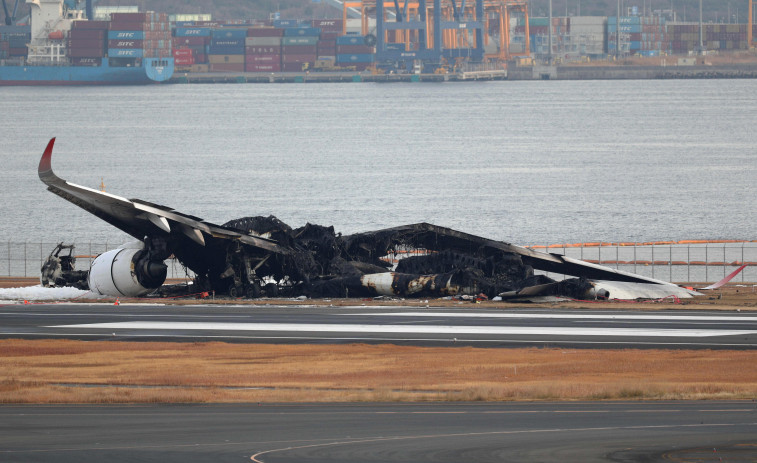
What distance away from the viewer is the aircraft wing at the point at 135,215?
177ft

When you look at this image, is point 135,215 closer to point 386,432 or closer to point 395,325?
point 395,325

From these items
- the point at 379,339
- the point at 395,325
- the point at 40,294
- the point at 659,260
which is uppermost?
the point at 379,339

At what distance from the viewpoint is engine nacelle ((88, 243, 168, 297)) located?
2265 inches

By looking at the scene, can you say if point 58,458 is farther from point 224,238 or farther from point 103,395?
point 224,238

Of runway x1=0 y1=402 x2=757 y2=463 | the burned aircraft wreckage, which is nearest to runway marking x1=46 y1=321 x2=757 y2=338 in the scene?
the burned aircraft wreckage

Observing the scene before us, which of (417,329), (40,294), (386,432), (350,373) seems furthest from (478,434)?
(40,294)

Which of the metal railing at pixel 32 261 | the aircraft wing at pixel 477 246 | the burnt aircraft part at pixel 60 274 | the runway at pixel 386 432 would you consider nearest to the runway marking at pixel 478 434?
the runway at pixel 386 432

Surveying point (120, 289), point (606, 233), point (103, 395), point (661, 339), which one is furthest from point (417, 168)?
point (103, 395)

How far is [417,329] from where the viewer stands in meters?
47.7

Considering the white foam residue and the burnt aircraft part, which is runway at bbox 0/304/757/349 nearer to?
the white foam residue

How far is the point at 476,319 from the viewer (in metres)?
50.4

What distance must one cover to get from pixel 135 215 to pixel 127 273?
14.4 ft

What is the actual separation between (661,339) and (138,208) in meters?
25.5

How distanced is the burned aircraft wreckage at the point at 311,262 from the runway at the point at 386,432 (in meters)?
24.3
